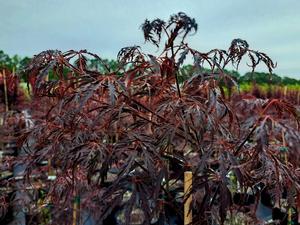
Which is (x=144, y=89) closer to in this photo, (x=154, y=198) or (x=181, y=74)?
(x=181, y=74)

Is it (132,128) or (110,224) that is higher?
(132,128)

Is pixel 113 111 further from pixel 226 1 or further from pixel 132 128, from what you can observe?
pixel 226 1

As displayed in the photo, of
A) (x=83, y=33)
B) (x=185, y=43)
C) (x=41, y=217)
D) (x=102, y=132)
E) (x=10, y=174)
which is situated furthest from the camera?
(x=10, y=174)

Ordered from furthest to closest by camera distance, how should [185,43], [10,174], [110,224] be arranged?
[10,174] < [110,224] < [185,43]

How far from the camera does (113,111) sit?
39.3 inches

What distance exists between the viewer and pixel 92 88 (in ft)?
2.83

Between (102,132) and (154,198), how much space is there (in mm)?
456

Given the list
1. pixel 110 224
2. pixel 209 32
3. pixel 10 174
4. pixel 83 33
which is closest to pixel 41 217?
pixel 110 224

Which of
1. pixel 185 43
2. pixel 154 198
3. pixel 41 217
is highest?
pixel 185 43

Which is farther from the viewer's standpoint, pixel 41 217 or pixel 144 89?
pixel 41 217

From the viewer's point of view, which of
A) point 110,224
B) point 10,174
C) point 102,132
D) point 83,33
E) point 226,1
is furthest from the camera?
point 10,174

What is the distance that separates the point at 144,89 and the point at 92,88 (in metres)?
0.32

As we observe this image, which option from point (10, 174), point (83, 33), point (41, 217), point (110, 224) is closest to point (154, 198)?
point (83, 33)

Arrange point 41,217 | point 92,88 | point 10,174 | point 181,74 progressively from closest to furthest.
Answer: point 92,88 < point 181,74 < point 41,217 < point 10,174
